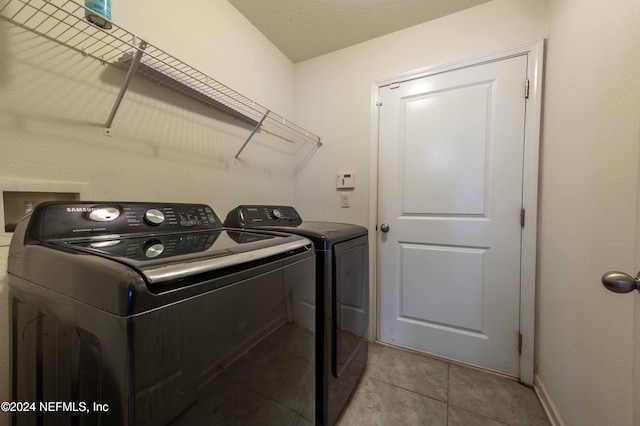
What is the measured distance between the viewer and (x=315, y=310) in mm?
1052

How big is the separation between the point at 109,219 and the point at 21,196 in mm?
340

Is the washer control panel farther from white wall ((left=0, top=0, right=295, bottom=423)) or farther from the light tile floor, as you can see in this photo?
the light tile floor

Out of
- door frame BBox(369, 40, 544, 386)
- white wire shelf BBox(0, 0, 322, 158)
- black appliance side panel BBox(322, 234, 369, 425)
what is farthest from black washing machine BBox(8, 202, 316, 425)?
door frame BBox(369, 40, 544, 386)

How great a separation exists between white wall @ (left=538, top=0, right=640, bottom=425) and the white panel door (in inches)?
7.4

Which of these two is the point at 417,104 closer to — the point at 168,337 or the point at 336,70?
the point at 336,70

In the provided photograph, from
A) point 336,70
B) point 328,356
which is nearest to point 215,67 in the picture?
point 336,70

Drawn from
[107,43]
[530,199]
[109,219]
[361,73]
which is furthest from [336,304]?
[361,73]

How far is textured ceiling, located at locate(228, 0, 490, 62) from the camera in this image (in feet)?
5.42

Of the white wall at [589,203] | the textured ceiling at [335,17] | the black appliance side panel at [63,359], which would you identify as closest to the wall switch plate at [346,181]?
the textured ceiling at [335,17]

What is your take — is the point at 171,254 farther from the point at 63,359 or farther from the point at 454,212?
the point at 454,212

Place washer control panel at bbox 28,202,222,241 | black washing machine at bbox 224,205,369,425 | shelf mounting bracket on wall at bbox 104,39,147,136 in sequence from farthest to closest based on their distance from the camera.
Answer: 1. black washing machine at bbox 224,205,369,425
2. shelf mounting bracket on wall at bbox 104,39,147,136
3. washer control panel at bbox 28,202,222,241

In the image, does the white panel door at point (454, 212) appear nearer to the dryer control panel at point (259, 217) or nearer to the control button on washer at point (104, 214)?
the dryer control panel at point (259, 217)

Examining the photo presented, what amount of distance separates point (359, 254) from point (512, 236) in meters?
1.02

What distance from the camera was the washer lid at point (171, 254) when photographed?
49 centimetres
